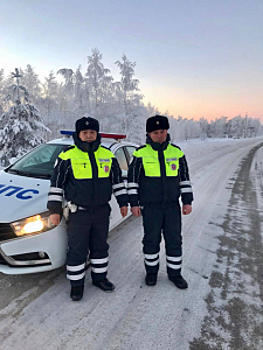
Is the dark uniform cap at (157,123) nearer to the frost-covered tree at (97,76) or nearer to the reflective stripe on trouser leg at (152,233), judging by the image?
the reflective stripe on trouser leg at (152,233)

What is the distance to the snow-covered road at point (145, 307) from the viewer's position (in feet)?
6.17

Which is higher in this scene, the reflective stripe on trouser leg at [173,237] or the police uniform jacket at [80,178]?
the police uniform jacket at [80,178]

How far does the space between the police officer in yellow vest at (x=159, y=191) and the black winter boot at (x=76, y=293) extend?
2.54 feet

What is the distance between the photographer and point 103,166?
8.05ft

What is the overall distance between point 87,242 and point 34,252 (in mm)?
538

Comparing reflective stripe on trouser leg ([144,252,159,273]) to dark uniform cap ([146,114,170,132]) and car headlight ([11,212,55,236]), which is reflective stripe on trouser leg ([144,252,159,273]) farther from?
dark uniform cap ([146,114,170,132])

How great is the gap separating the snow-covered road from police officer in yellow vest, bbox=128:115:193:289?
0.30 meters

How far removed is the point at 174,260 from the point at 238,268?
0.99 m

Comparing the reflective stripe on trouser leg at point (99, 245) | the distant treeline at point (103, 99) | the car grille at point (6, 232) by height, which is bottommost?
the reflective stripe on trouser leg at point (99, 245)

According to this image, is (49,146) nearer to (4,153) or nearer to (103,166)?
(103,166)

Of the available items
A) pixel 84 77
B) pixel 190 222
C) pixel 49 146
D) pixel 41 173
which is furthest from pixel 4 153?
pixel 84 77

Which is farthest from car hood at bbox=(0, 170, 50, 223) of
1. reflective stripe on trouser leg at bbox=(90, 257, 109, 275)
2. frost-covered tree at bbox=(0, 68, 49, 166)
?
frost-covered tree at bbox=(0, 68, 49, 166)

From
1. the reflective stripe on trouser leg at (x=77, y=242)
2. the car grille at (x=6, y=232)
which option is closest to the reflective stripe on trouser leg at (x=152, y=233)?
the reflective stripe on trouser leg at (x=77, y=242)

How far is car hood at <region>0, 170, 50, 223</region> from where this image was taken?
89.0 inches
